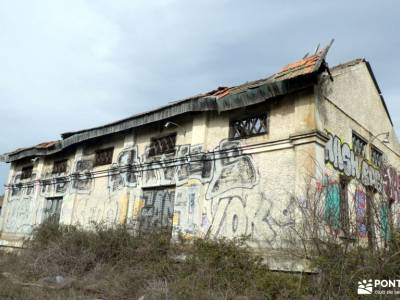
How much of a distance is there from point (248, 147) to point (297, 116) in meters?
1.40

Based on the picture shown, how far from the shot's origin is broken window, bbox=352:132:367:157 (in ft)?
32.2

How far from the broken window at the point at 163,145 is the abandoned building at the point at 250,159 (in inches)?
1.4

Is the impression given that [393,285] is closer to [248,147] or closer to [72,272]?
[248,147]

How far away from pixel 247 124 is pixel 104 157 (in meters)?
6.11

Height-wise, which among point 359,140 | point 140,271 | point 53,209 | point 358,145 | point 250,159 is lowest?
point 140,271

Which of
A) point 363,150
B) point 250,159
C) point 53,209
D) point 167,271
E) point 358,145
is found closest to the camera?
point 167,271

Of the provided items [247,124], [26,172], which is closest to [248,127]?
[247,124]

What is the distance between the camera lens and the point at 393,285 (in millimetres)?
5191

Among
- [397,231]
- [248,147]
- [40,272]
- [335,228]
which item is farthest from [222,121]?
[40,272]

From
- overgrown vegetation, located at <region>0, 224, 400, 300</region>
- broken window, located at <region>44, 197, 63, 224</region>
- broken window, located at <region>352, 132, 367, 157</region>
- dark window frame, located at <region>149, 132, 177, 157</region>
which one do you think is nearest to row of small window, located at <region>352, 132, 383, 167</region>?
broken window, located at <region>352, 132, 367, 157</region>

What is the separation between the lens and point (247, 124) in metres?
9.09

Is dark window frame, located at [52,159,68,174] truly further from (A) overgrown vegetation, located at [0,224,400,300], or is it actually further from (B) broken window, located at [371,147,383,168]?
(B) broken window, located at [371,147,383,168]

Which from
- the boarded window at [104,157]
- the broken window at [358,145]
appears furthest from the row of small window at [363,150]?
the boarded window at [104,157]

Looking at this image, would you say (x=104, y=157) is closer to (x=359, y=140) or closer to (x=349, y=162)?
(x=349, y=162)
